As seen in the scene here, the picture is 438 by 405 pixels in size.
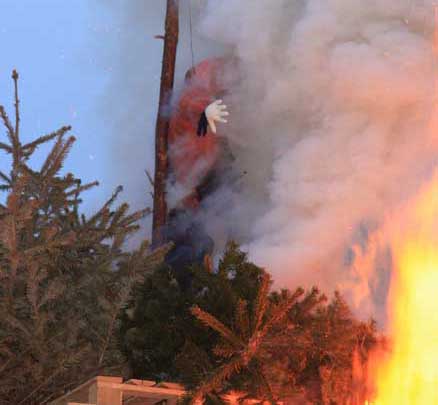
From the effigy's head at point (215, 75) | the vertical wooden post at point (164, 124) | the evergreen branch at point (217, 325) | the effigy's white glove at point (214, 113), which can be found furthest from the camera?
the effigy's head at point (215, 75)

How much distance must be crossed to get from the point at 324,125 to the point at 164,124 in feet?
5.08

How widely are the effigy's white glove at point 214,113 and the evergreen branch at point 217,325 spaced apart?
12.2 feet

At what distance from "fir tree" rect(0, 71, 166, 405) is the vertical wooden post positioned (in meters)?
2.11

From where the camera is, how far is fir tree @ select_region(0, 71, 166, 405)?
5.05 m

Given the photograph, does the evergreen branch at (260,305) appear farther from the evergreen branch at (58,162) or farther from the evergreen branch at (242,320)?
the evergreen branch at (58,162)

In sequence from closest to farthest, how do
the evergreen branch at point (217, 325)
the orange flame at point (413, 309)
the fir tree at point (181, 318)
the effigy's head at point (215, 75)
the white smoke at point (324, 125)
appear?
the evergreen branch at point (217, 325) → the fir tree at point (181, 318) → the orange flame at point (413, 309) → the white smoke at point (324, 125) → the effigy's head at point (215, 75)

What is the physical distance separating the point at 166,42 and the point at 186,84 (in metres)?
0.50

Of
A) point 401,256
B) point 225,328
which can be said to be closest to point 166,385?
point 225,328

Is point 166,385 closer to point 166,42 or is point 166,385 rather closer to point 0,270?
point 0,270

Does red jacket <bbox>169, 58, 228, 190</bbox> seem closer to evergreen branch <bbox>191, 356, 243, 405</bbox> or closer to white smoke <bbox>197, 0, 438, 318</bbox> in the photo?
white smoke <bbox>197, 0, 438, 318</bbox>

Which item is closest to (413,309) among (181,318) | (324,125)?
(324,125)

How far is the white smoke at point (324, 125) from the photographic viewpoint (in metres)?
7.91

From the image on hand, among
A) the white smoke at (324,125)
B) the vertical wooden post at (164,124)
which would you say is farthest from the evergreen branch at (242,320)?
the vertical wooden post at (164,124)

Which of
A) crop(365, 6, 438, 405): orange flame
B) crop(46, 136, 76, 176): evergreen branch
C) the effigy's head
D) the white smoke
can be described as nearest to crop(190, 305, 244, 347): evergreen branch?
crop(365, 6, 438, 405): orange flame
